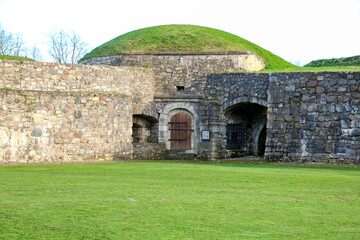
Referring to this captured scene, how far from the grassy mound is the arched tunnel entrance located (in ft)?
8.46

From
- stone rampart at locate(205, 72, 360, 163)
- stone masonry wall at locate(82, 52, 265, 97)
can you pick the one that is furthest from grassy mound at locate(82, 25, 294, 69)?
stone rampart at locate(205, 72, 360, 163)

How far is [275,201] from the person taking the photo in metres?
9.45

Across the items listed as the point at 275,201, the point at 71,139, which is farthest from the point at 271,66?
the point at 275,201

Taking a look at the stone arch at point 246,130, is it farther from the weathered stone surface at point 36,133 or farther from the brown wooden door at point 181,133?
the weathered stone surface at point 36,133

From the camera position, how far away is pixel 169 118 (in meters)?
22.6

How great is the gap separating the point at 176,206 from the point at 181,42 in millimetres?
16536

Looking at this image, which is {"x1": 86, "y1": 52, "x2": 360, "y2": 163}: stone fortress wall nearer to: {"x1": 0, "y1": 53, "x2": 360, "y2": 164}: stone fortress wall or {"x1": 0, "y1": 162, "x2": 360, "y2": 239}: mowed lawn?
{"x1": 0, "y1": 53, "x2": 360, "y2": 164}: stone fortress wall

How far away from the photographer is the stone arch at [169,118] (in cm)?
2241

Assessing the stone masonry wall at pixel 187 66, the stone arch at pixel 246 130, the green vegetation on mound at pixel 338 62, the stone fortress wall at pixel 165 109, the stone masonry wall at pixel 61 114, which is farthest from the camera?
the green vegetation on mound at pixel 338 62

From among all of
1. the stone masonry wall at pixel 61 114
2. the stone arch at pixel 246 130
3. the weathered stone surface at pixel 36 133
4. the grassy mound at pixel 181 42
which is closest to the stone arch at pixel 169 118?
the stone arch at pixel 246 130

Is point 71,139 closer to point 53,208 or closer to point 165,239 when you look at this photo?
point 53,208

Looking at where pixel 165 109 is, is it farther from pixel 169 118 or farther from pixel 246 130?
pixel 246 130

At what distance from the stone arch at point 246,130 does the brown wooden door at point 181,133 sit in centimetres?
173

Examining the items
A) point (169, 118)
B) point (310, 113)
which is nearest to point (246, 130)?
point (169, 118)
